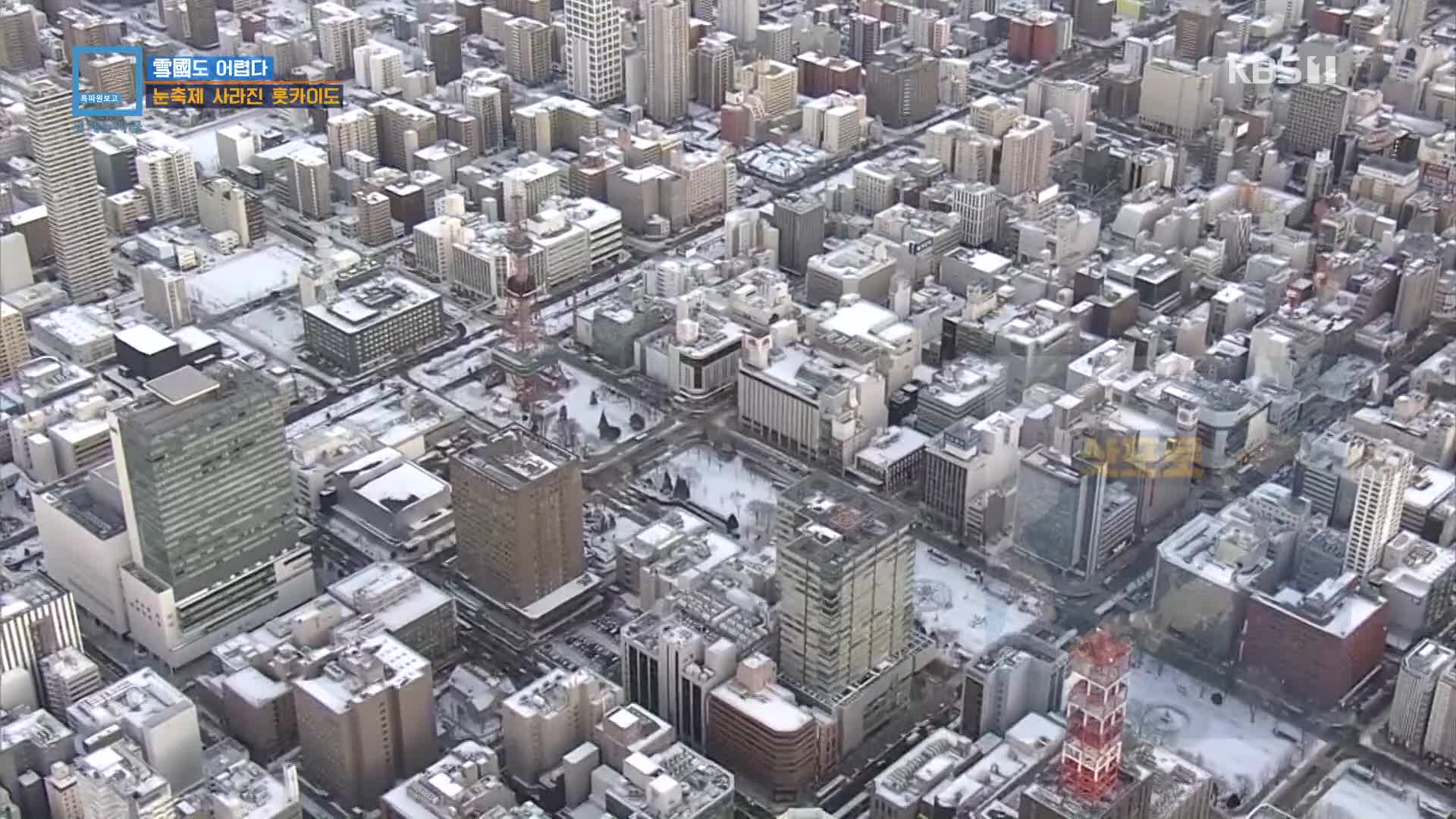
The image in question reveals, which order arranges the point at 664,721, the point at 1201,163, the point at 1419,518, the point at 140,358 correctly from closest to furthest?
the point at 664,721 < the point at 1419,518 < the point at 140,358 < the point at 1201,163

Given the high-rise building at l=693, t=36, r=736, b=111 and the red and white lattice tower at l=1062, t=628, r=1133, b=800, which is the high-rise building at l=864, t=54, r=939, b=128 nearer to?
the high-rise building at l=693, t=36, r=736, b=111

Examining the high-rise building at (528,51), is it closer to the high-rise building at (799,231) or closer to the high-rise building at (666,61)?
the high-rise building at (666,61)

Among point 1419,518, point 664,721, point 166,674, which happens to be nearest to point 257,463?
point 166,674

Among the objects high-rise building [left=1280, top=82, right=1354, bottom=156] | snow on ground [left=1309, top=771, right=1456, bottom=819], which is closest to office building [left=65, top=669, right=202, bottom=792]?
snow on ground [left=1309, top=771, right=1456, bottom=819]

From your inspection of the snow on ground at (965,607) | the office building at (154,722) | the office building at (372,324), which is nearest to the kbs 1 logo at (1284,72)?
the snow on ground at (965,607)

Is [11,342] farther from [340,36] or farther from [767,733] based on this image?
[767,733]

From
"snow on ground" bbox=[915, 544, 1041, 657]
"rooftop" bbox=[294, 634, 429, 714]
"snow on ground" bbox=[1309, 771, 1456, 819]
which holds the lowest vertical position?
"snow on ground" bbox=[1309, 771, 1456, 819]

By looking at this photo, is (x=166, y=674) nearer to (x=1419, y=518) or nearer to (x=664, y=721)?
(x=664, y=721)
